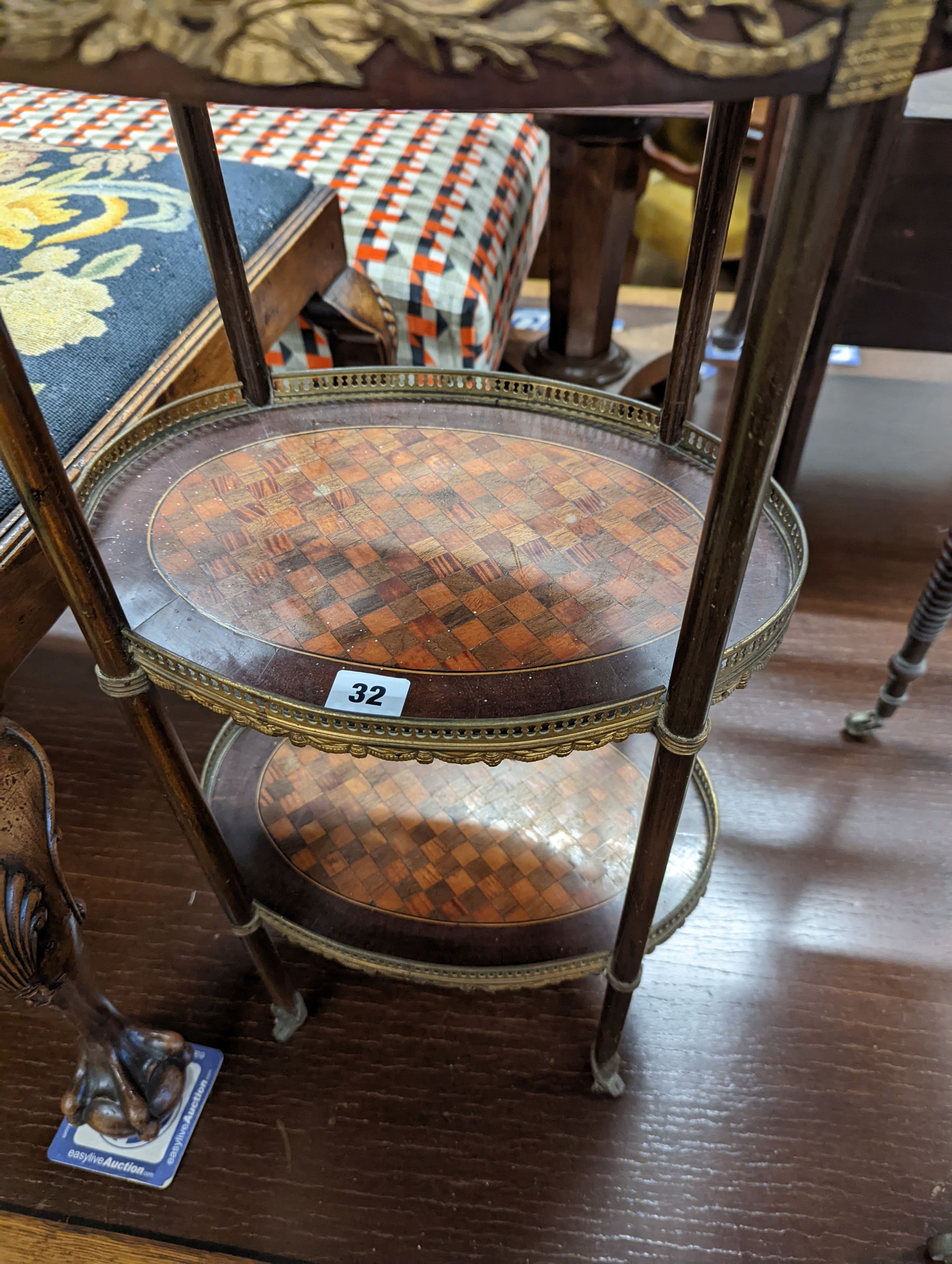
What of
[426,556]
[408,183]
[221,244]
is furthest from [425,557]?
[408,183]

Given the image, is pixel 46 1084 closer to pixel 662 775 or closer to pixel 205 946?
pixel 205 946

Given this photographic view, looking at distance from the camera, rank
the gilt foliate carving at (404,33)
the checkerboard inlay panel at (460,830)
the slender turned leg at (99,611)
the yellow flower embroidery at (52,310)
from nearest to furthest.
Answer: the gilt foliate carving at (404,33) < the slender turned leg at (99,611) < the yellow flower embroidery at (52,310) < the checkerboard inlay panel at (460,830)

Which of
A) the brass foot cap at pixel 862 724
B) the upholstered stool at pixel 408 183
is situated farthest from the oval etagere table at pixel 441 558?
the upholstered stool at pixel 408 183

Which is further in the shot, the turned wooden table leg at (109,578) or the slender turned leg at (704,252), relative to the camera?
the slender turned leg at (704,252)

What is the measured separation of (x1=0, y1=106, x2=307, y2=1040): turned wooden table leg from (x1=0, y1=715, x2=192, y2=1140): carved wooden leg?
70 millimetres

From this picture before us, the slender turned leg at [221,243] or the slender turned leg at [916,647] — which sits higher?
the slender turned leg at [221,243]

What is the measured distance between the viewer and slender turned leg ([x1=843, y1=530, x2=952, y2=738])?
82cm

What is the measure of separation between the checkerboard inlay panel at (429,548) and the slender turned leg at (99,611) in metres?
0.07

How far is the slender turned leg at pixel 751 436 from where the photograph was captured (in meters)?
0.25

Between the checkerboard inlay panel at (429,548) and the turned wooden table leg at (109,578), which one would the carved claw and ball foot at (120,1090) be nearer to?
the turned wooden table leg at (109,578)

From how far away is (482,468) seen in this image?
2.11ft

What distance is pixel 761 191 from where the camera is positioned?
1.33m

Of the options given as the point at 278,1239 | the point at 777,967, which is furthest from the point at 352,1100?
the point at 777,967

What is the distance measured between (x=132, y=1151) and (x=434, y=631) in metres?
0.50
